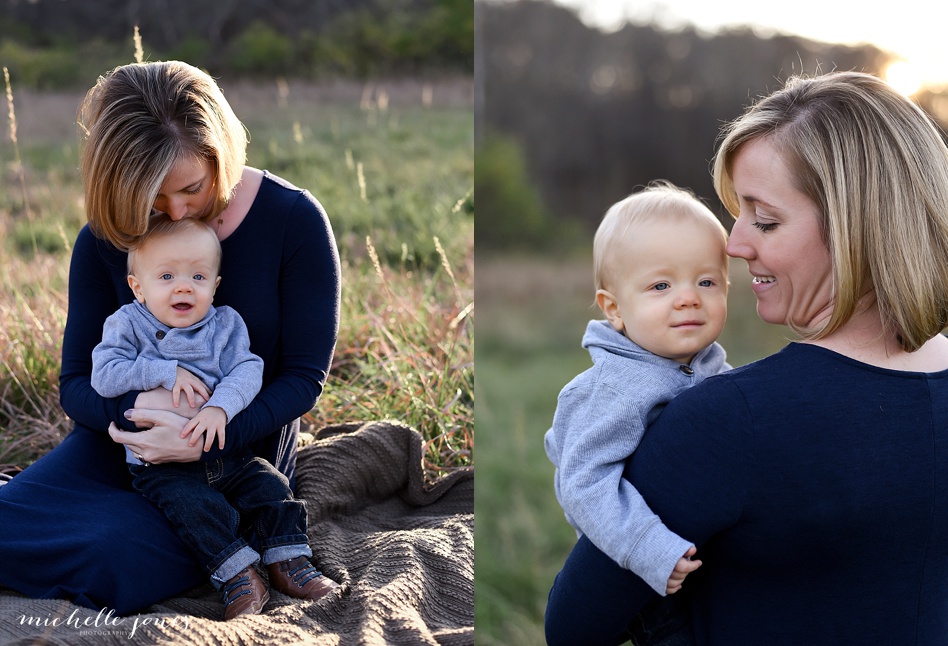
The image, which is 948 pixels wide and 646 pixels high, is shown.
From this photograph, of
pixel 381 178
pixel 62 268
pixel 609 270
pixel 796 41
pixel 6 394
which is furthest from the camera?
pixel 796 41

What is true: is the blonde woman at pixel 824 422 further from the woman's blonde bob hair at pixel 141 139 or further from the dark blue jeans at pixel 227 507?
the woman's blonde bob hair at pixel 141 139

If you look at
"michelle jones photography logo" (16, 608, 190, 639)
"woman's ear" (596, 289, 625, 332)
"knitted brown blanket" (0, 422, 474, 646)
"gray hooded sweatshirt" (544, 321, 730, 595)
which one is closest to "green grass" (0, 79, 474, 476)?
"knitted brown blanket" (0, 422, 474, 646)

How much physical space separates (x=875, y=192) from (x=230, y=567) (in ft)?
5.78

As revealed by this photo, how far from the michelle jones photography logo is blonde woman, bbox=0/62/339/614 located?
0.12m

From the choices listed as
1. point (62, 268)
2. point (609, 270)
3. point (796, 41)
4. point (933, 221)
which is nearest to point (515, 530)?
point (62, 268)

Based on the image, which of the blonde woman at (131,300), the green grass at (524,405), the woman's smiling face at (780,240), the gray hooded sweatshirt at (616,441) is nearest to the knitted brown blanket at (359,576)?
the blonde woman at (131,300)

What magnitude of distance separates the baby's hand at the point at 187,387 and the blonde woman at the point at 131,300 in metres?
0.03

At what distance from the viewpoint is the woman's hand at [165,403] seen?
2410mm

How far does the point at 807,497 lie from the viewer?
57.3 inches

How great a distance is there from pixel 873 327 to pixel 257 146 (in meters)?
8.58

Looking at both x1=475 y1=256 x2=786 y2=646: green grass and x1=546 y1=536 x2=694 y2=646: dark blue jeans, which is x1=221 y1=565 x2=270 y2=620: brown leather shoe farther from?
x1=475 y1=256 x2=786 y2=646: green grass

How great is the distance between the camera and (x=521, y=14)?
54.4ft

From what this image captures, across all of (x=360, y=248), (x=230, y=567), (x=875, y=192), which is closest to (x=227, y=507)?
→ (x=230, y=567)

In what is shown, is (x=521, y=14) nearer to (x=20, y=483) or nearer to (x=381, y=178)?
(x=381, y=178)
